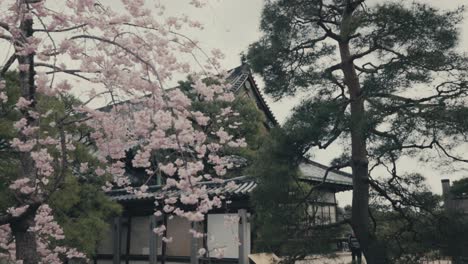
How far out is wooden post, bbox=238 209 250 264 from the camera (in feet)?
35.5

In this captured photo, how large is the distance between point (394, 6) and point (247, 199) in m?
5.61

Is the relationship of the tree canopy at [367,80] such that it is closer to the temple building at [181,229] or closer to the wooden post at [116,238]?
the temple building at [181,229]

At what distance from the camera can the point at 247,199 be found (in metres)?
11.0

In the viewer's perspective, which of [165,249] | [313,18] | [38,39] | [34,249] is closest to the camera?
[38,39]

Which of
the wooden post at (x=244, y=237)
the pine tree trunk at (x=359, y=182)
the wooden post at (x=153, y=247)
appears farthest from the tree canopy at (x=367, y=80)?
the wooden post at (x=153, y=247)

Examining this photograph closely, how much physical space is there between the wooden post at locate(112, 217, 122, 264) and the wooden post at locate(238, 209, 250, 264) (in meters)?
4.94

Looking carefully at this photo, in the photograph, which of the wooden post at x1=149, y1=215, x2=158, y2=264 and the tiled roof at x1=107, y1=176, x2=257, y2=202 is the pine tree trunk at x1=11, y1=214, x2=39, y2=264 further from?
A: the wooden post at x1=149, y1=215, x2=158, y2=264

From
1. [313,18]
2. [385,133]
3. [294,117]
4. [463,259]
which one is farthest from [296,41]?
[463,259]

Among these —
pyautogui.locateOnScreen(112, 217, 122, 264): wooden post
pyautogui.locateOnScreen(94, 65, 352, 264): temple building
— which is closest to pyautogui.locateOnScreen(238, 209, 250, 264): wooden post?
pyautogui.locateOnScreen(94, 65, 352, 264): temple building

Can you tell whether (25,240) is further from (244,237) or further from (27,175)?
(244,237)

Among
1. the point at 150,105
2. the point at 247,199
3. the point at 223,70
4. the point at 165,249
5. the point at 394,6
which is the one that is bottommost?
the point at 165,249

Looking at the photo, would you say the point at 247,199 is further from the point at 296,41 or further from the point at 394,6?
the point at 394,6

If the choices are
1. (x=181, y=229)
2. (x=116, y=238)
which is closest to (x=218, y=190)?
(x=181, y=229)

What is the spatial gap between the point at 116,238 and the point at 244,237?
5192 mm
